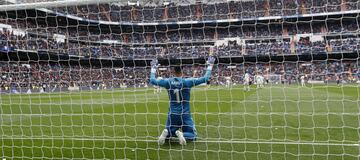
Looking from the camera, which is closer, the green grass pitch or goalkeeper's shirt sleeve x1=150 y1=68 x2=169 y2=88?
the green grass pitch

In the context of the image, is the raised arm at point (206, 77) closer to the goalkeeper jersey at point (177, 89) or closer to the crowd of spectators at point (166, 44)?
the goalkeeper jersey at point (177, 89)

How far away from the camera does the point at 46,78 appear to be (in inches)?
1516

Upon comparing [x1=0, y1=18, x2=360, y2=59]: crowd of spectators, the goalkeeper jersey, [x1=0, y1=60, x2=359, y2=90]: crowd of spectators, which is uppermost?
[x1=0, y1=18, x2=360, y2=59]: crowd of spectators

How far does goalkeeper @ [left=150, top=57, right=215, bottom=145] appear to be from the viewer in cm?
790

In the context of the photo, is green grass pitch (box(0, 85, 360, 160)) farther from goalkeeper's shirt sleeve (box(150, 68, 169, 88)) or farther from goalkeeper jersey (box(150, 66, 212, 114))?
goalkeeper's shirt sleeve (box(150, 68, 169, 88))

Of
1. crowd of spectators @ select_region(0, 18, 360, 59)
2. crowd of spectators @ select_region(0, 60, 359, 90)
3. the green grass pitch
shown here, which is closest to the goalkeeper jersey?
the green grass pitch

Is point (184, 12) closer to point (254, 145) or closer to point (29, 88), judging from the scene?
point (29, 88)

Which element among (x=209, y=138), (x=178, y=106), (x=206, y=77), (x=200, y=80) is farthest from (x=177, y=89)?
(x=209, y=138)

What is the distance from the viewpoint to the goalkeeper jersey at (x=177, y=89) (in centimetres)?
794

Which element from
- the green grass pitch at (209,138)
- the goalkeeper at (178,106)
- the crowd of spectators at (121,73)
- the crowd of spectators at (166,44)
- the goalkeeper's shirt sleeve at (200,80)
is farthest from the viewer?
the crowd of spectators at (121,73)

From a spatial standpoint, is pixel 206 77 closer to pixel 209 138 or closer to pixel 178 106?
pixel 178 106

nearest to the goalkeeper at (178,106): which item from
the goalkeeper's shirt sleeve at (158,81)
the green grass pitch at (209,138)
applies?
the goalkeeper's shirt sleeve at (158,81)

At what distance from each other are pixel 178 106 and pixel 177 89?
1.17 feet

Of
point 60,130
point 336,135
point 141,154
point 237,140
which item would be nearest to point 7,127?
point 60,130
